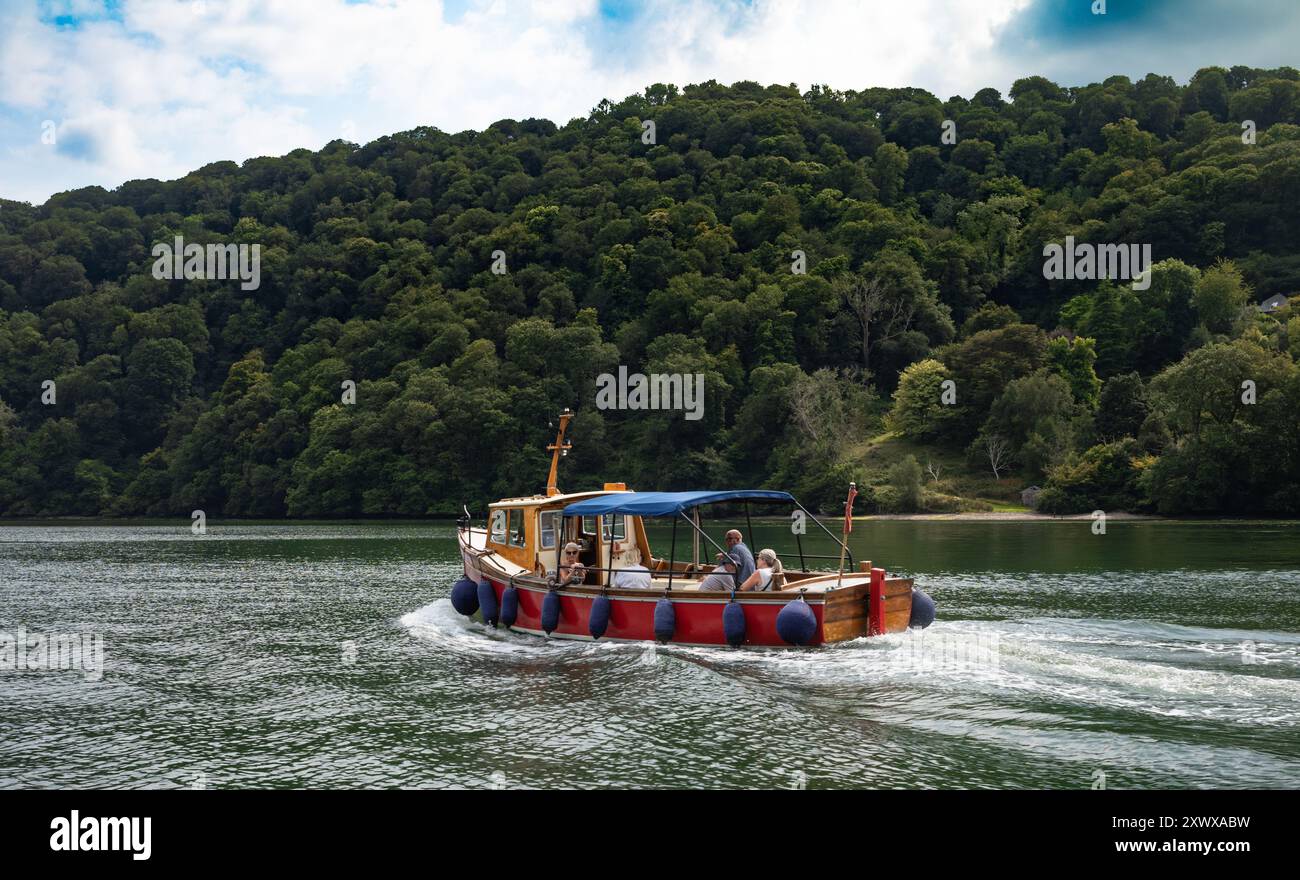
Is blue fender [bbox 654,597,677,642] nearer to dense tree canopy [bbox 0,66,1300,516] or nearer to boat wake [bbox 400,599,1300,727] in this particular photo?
boat wake [bbox 400,599,1300,727]

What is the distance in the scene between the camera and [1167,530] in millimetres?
56312

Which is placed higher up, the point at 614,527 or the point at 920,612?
the point at 614,527

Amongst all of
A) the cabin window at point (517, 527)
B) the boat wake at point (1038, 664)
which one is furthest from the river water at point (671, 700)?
the cabin window at point (517, 527)

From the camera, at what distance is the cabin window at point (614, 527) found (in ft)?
80.4

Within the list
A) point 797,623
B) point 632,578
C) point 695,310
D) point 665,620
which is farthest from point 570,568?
point 695,310

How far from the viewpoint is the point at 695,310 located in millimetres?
106438

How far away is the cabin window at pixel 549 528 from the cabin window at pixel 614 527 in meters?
1.33

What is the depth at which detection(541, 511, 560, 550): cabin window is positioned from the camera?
2523cm

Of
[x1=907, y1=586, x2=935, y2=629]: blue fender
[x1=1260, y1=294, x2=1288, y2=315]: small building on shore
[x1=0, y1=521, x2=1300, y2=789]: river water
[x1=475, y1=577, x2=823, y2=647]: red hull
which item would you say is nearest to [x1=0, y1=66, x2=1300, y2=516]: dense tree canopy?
[x1=1260, y1=294, x2=1288, y2=315]: small building on shore

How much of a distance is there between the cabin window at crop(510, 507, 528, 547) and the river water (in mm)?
2385

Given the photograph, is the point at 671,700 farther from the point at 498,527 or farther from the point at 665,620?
the point at 498,527

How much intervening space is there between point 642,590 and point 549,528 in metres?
5.14

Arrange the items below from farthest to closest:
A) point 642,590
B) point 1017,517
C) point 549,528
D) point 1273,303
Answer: point 1273,303 < point 1017,517 < point 549,528 < point 642,590
